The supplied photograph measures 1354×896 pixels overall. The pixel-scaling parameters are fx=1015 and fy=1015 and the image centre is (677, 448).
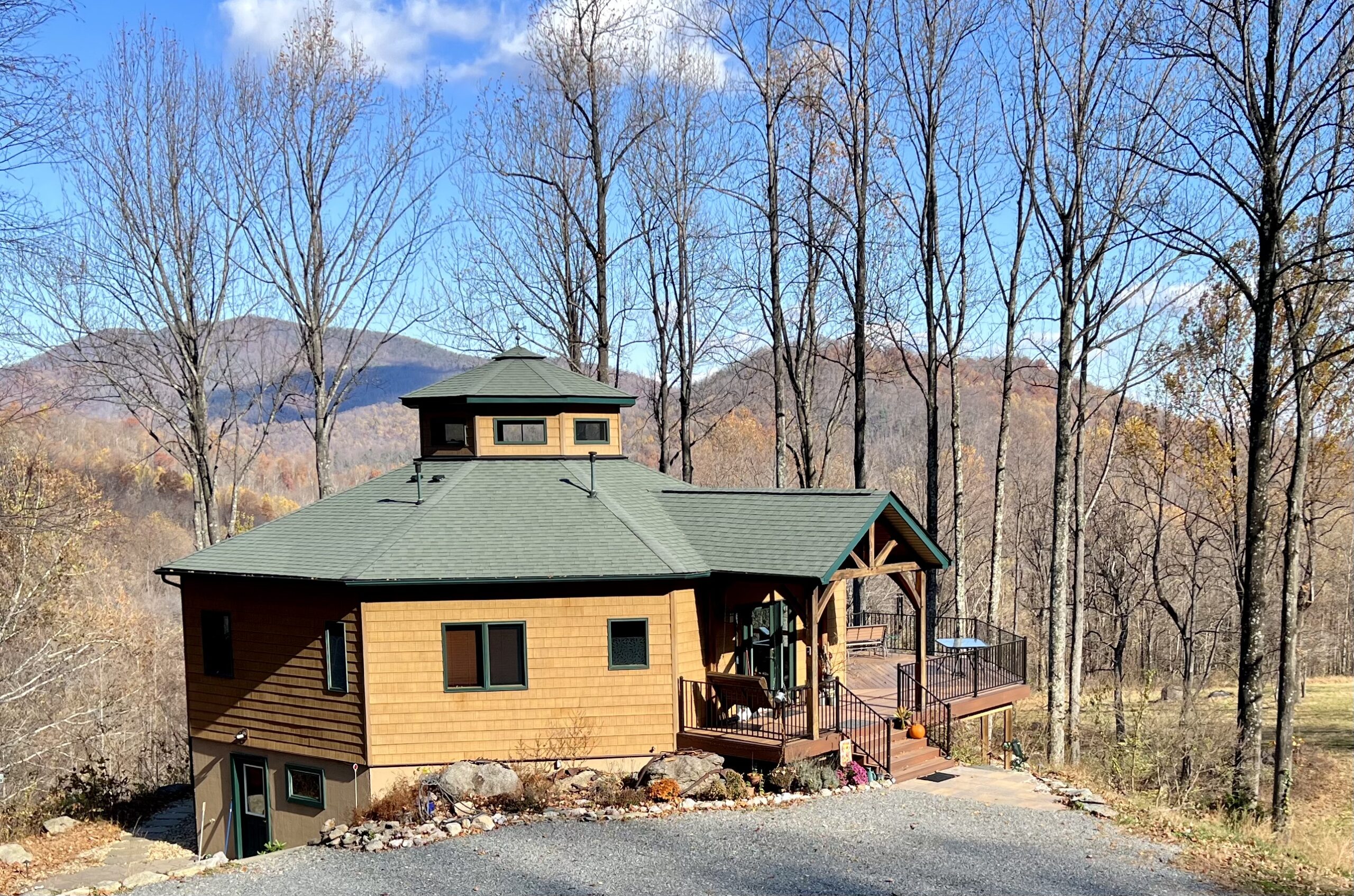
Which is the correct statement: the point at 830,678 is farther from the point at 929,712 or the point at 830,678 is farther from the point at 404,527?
the point at 404,527

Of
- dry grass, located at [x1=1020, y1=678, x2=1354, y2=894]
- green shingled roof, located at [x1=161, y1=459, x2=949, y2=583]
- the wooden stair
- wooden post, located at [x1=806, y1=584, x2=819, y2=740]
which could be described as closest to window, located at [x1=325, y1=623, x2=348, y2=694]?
green shingled roof, located at [x1=161, y1=459, x2=949, y2=583]

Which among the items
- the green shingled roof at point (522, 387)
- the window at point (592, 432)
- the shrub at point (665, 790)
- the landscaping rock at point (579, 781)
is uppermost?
the green shingled roof at point (522, 387)

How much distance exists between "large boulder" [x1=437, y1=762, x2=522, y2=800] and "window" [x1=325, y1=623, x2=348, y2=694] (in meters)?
2.14

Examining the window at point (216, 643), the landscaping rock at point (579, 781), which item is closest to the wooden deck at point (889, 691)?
the landscaping rock at point (579, 781)

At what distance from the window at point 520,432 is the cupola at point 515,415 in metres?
0.01

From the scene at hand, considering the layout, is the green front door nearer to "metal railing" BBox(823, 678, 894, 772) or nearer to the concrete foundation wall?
"metal railing" BBox(823, 678, 894, 772)

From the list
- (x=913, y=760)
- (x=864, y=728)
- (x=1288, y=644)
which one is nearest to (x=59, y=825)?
(x=864, y=728)

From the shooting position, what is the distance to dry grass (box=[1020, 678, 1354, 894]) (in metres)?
12.0

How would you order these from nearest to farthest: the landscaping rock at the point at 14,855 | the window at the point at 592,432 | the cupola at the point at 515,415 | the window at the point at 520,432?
1. the landscaping rock at the point at 14,855
2. the cupola at the point at 515,415
3. the window at the point at 520,432
4. the window at the point at 592,432

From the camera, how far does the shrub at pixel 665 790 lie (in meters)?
14.4

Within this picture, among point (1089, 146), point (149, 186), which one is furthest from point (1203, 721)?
point (149, 186)

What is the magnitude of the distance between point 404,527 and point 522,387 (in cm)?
382

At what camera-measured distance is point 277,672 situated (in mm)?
16109

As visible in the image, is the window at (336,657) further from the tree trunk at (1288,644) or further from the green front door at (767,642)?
the tree trunk at (1288,644)
